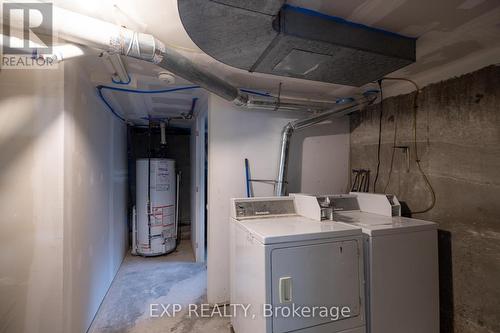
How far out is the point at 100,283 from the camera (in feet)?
7.52

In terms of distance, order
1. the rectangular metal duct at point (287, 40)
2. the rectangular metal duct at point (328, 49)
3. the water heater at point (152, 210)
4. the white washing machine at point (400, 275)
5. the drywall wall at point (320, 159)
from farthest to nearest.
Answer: the water heater at point (152, 210), the drywall wall at point (320, 159), the white washing machine at point (400, 275), the rectangular metal duct at point (328, 49), the rectangular metal duct at point (287, 40)

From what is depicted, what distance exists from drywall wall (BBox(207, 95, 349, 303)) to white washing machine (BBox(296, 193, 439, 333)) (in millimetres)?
897

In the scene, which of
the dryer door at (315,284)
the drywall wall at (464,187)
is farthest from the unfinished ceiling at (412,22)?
the dryer door at (315,284)

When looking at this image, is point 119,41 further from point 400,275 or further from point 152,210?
point 152,210

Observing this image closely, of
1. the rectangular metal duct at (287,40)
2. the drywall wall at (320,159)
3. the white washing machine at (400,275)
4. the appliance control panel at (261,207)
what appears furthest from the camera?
the drywall wall at (320,159)

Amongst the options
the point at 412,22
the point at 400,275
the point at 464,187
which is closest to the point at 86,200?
the point at 400,275

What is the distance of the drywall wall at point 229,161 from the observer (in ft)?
7.76

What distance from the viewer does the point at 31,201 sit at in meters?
1.42

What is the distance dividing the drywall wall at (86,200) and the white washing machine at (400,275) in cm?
183

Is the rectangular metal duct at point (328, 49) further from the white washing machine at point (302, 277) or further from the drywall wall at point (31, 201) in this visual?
the drywall wall at point (31, 201)

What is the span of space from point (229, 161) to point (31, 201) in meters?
1.55

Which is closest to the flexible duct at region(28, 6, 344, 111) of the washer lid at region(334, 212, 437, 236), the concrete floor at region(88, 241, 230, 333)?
the washer lid at region(334, 212, 437, 236)

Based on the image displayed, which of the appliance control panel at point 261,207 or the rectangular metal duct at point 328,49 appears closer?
the rectangular metal duct at point 328,49

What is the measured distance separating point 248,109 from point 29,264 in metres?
2.14
